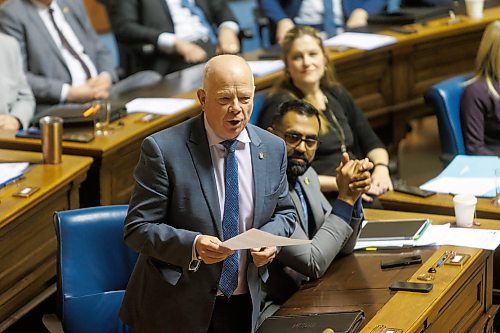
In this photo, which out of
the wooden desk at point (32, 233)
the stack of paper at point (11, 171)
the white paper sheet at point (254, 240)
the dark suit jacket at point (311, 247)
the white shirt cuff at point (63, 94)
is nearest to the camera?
the white paper sheet at point (254, 240)

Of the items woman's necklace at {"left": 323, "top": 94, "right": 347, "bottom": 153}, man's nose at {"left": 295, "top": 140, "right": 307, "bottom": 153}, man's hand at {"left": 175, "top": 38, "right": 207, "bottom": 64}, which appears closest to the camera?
man's nose at {"left": 295, "top": 140, "right": 307, "bottom": 153}

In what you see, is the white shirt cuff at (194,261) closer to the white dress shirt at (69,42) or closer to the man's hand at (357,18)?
Result: the white dress shirt at (69,42)

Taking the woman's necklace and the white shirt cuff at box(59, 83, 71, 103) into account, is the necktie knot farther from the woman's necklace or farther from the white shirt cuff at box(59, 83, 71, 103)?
the white shirt cuff at box(59, 83, 71, 103)

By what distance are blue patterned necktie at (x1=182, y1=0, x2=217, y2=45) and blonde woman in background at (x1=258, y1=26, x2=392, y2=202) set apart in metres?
1.92

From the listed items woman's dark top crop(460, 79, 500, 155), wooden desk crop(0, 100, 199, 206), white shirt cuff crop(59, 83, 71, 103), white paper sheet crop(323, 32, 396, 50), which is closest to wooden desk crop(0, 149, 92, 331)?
wooden desk crop(0, 100, 199, 206)

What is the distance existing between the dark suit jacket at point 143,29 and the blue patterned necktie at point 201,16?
168mm

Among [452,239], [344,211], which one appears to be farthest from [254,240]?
[452,239]

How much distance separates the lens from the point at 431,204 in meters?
3.93

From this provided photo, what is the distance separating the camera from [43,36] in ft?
17.4

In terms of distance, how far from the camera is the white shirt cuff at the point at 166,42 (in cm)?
619

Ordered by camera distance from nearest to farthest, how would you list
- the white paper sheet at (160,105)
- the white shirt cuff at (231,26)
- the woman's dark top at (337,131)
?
the woman's dark top at (337,131) < the white paper sheet at (160,105) < the white shirt cuff at (231,26)

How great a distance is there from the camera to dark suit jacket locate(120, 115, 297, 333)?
2789 mm

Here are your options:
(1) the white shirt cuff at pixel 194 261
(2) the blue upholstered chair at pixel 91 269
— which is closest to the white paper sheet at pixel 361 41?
(2) the blue upholstered chair at pixel 91 269

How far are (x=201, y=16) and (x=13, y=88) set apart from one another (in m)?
1.95
